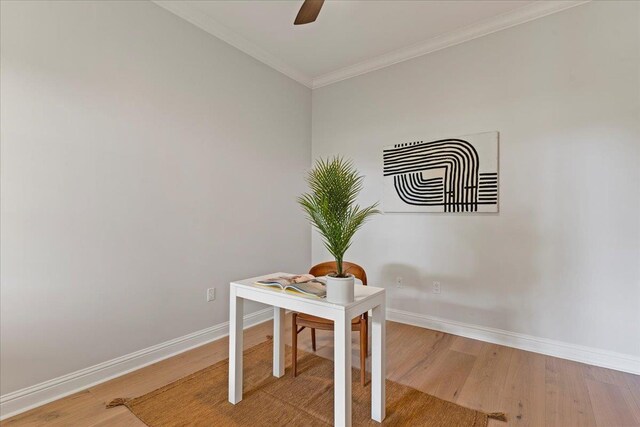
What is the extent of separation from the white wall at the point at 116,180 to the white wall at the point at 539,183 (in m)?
1.62

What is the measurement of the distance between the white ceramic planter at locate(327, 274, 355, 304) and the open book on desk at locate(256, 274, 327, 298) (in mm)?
101

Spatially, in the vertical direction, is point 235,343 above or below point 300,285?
below

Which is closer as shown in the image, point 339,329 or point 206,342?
point 339,329

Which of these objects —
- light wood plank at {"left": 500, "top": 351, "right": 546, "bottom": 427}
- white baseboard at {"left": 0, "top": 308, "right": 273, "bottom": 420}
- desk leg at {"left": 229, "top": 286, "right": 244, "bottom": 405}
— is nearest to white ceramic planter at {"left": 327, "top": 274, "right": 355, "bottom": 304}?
desk leg at {"left": 229, "top": 286, "right": 244, "bottom": 405}

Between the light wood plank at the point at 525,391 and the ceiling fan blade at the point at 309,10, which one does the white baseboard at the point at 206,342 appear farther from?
the ceiling fan blade at the point at 309,10

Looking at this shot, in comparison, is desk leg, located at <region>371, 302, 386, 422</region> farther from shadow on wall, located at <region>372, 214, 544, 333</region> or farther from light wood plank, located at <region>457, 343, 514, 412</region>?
shadow on wall, located at <region>372, 214, 544, 333</region>

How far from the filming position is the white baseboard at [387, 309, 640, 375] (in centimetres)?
223

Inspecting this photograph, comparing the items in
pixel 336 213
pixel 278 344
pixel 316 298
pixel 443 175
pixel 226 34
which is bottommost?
pixel 278 344

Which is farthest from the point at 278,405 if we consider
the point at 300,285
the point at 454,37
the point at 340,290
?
the point at 454,37

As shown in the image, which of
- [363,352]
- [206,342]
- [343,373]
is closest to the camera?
[343,373]

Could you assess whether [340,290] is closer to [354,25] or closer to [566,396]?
[566,396]

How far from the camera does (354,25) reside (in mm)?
2730

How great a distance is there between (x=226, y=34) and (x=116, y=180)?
164cm

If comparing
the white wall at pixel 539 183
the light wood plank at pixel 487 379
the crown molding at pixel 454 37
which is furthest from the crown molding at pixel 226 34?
the light wood plank at pixel 487 379
